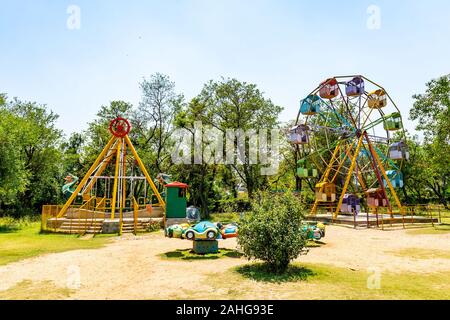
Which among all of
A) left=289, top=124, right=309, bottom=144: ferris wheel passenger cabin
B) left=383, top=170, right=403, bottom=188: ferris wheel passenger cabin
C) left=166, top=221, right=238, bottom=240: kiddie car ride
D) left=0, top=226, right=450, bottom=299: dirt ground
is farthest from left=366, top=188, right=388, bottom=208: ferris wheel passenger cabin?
left=166, top=221, right=238, bottom=240: kiddie car ride

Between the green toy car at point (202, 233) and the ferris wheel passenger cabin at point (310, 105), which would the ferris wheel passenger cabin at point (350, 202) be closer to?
the ferris wheel passenger cabin at point (310, 105)

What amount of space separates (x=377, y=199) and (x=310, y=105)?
9.56m

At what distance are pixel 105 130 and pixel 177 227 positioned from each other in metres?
30.0

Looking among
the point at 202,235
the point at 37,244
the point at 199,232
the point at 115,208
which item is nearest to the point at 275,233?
the point at 202,235

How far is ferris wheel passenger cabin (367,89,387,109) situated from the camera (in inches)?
1093

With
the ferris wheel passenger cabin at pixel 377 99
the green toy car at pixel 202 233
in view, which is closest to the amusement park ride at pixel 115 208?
the green toy car at pixel 202 233

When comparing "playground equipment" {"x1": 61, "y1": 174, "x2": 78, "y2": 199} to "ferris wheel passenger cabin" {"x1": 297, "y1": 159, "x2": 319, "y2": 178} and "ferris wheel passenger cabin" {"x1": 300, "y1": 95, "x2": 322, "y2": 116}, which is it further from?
"ferris wheel passenger cabin" {"x1": 300, "y1": 95, "x2": 322, "y2": 116}

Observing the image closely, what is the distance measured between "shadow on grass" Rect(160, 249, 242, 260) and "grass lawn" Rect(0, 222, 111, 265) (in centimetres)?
423

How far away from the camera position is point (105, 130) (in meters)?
39.0

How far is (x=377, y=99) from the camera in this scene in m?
27.8

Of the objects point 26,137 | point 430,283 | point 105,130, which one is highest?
point 105,130
